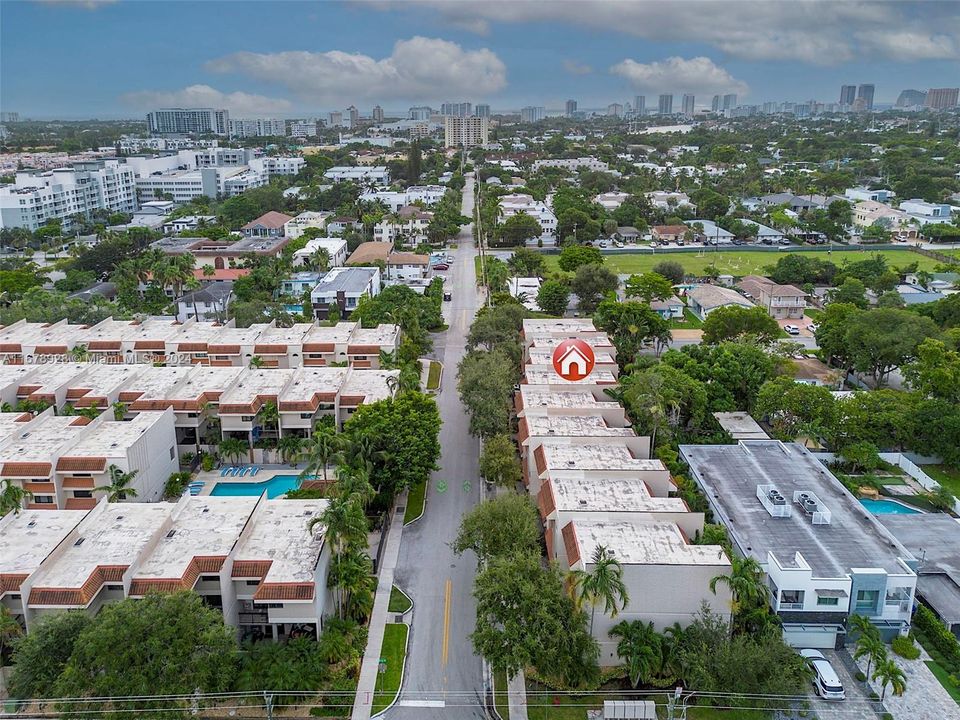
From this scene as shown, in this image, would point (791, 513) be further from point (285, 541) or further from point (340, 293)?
point (340, 293)

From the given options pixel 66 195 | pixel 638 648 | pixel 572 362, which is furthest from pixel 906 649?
pixel 66 195

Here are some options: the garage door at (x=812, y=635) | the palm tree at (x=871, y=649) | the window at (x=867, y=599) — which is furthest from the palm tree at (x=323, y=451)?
the window at (x=867, y=599)

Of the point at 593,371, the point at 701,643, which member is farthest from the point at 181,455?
the point at 701,643

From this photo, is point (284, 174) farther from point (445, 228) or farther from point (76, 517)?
point (76, 517)

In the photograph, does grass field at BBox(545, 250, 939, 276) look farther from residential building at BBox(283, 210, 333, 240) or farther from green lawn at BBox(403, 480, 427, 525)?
green lawn at BBox(403, 480, 427, 525)

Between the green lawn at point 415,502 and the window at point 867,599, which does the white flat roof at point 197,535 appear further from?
the window at point 867,599
